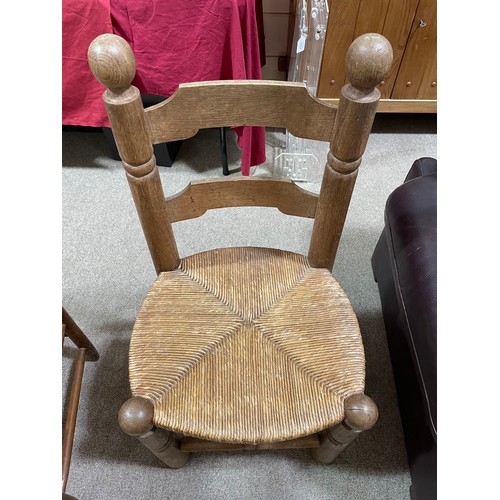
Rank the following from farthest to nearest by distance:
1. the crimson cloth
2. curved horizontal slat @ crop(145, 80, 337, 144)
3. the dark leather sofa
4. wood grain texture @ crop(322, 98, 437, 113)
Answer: wood grain texture @ crop(322, 98, 437, 113) → the crimson cloth → the dark leather sofa → curved horizontal slat @ crop(145, 80, 337, 144)

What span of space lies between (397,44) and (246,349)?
1.31m

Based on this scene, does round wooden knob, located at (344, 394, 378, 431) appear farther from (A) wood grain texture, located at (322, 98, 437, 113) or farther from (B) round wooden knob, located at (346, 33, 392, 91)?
(A) wood grain texture, located at (322, 98, 437, 113)

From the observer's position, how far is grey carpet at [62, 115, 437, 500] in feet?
3.21

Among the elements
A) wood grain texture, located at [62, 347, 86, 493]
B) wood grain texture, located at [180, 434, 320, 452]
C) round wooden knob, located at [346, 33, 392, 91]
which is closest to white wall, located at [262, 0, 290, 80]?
round wooden knob, located at [346, 33, 392, 91]

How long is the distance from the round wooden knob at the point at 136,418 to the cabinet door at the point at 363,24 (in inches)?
53.3

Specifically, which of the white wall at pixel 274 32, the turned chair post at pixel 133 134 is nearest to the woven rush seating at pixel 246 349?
the turned chair post at pixel 133 134

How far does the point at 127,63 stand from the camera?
0.52 meters

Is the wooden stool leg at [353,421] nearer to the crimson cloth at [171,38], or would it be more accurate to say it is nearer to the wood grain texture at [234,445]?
the wood grain texture at [234,445]

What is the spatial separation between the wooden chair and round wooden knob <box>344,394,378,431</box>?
598mm

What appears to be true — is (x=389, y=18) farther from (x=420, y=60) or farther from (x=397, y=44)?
(x=420, y=60)

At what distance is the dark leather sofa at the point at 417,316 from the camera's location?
75 centimetres

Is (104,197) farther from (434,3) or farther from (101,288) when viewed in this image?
(434,3)

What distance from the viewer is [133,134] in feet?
1.96

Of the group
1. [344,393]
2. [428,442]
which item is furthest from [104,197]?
[428,442]
